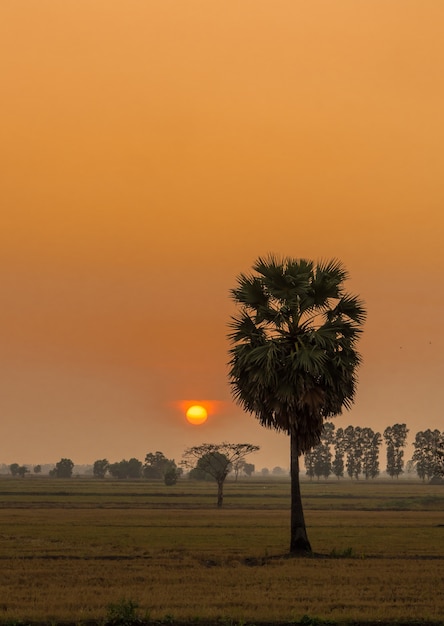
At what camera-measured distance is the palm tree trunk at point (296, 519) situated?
150 feet

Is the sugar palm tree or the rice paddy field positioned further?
the sugar palm tree

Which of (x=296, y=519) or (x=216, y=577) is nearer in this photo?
(x=216, y=577)

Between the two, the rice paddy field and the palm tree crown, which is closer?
the rice paddy field

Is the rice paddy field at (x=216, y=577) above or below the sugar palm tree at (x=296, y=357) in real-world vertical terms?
below

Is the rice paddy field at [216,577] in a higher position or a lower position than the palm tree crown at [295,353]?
lower

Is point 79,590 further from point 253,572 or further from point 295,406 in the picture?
point 295,406

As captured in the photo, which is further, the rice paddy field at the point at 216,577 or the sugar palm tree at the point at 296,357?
the sugar palm tree at the point at 296,357

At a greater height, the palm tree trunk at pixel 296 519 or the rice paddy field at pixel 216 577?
the palm tree trunk at pixel 296 519

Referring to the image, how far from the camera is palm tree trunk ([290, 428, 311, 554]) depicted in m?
45.8

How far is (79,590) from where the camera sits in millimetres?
30562

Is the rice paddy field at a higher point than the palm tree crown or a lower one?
lower

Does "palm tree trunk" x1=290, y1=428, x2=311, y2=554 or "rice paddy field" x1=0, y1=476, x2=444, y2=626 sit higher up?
"palm tree trunk" x1=290, y1=428, x2=311, y2=554

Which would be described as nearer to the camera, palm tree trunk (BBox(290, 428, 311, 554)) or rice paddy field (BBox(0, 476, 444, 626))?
rice paddy field (BBox(0, 476, 444, 626))

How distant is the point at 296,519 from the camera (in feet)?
154
